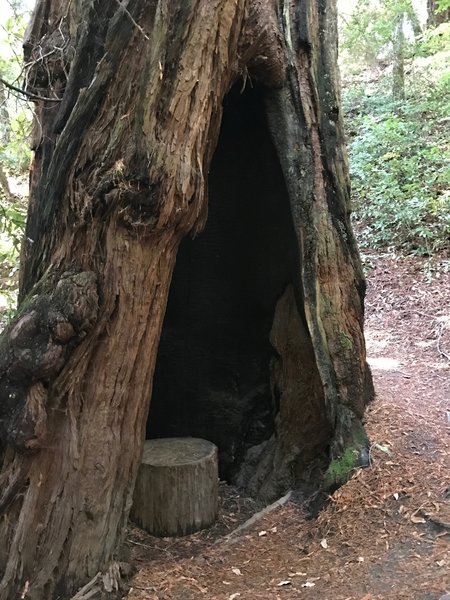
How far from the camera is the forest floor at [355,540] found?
3160 mm

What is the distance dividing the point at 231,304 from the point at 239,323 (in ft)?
0.59

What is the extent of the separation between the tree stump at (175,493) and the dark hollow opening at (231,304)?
2.97 feet

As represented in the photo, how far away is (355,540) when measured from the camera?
3527 mm

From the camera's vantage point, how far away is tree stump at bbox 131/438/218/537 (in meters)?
4.23

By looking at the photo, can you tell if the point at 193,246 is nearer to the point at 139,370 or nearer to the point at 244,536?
the point at 139,370

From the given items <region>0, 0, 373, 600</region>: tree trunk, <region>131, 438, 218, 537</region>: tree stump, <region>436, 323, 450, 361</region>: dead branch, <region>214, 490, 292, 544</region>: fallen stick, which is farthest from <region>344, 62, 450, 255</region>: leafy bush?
<region>0, 0, 373, 600</region>: tree trunk

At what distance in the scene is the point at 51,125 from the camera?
156 inches

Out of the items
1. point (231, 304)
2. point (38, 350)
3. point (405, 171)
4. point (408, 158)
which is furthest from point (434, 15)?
point (38, 350)

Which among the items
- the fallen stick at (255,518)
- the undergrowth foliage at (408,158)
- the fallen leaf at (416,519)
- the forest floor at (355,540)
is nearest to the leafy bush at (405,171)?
the undergrowth foliage at (408,158)

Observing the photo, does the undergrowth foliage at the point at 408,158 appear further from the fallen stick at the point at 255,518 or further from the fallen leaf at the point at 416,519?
the fallen leaf at the point at 416,519

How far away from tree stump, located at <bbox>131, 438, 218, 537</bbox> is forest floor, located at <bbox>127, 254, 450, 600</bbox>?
9cm

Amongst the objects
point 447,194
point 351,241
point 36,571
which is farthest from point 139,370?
point 447,194

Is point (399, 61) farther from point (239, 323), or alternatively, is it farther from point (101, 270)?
point (101, 270)

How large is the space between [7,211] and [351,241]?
2.85 m
